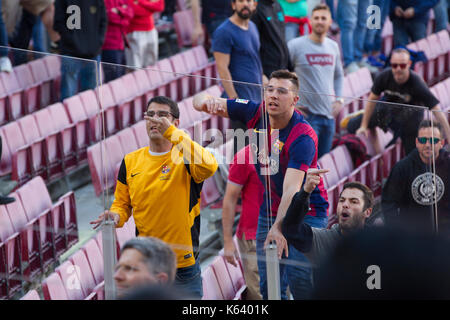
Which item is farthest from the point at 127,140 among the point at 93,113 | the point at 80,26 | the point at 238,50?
the point at 80,26

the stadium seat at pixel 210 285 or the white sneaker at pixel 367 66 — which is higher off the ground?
the white sneaker at pixel 367 66

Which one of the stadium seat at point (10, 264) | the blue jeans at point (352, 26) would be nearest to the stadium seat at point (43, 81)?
the stadium seat at point (10, 264)

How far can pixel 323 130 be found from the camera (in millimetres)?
4402

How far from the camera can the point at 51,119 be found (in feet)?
17.0

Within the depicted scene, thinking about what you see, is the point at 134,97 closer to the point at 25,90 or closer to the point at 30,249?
the point at 30,249

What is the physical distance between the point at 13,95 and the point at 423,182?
2.23 meters

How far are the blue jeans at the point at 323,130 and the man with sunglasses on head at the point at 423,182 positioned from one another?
1.08 ft

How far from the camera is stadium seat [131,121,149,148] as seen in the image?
3928 mm

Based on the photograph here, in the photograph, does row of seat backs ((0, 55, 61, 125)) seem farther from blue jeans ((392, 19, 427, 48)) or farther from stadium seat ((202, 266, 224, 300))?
blue jeans ((392, 19, 427, 48))

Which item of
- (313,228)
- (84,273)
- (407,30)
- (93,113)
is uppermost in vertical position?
(93,113)

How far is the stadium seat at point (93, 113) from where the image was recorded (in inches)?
157

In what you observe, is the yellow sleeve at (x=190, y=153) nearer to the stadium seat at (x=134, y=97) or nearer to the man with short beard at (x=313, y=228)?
the stadium seat at (x=134, y=97)
